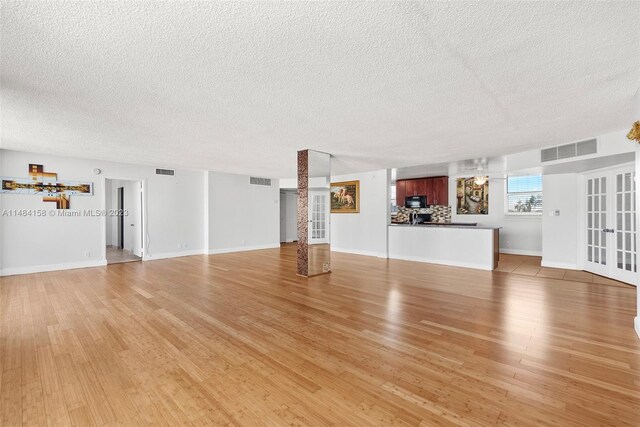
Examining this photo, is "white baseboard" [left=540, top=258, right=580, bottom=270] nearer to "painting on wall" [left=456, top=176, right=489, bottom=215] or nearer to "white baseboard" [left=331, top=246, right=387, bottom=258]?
"painting on wall" [left=456, top=176, right=489, bottom=215]

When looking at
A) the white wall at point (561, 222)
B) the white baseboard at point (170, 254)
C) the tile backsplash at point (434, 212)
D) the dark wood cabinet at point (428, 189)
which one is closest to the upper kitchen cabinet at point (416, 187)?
the dark wood cabinet at point (428, 189)

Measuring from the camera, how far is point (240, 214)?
9.64m

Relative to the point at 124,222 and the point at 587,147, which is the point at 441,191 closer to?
the point at 587,147

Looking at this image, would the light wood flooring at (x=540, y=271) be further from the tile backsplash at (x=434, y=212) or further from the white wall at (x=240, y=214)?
the white wall at (x=240, y=214)

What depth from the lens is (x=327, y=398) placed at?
6.44 feet

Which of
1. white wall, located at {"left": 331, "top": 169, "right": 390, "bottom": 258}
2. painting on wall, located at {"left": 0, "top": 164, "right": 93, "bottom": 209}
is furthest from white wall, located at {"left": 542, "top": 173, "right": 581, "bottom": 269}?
painting on wall, located at {"left": 0, "top": 164, "right": 93, "bottom": 209}

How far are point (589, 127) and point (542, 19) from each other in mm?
3427

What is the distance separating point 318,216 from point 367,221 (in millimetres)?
1650

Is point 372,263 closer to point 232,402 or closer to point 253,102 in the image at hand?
point 253,102

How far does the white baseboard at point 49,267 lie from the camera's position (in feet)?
19.4

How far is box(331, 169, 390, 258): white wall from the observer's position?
8289 mm

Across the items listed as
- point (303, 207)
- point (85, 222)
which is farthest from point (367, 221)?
point (85, 222)

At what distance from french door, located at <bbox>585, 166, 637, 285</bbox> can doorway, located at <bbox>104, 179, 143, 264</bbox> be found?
35.0ft

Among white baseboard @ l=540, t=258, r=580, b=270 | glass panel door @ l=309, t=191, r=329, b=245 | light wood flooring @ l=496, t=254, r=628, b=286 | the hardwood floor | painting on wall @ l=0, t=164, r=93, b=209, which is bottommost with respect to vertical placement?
light wood flooring @ l=496, t=254, r=628, b=286
